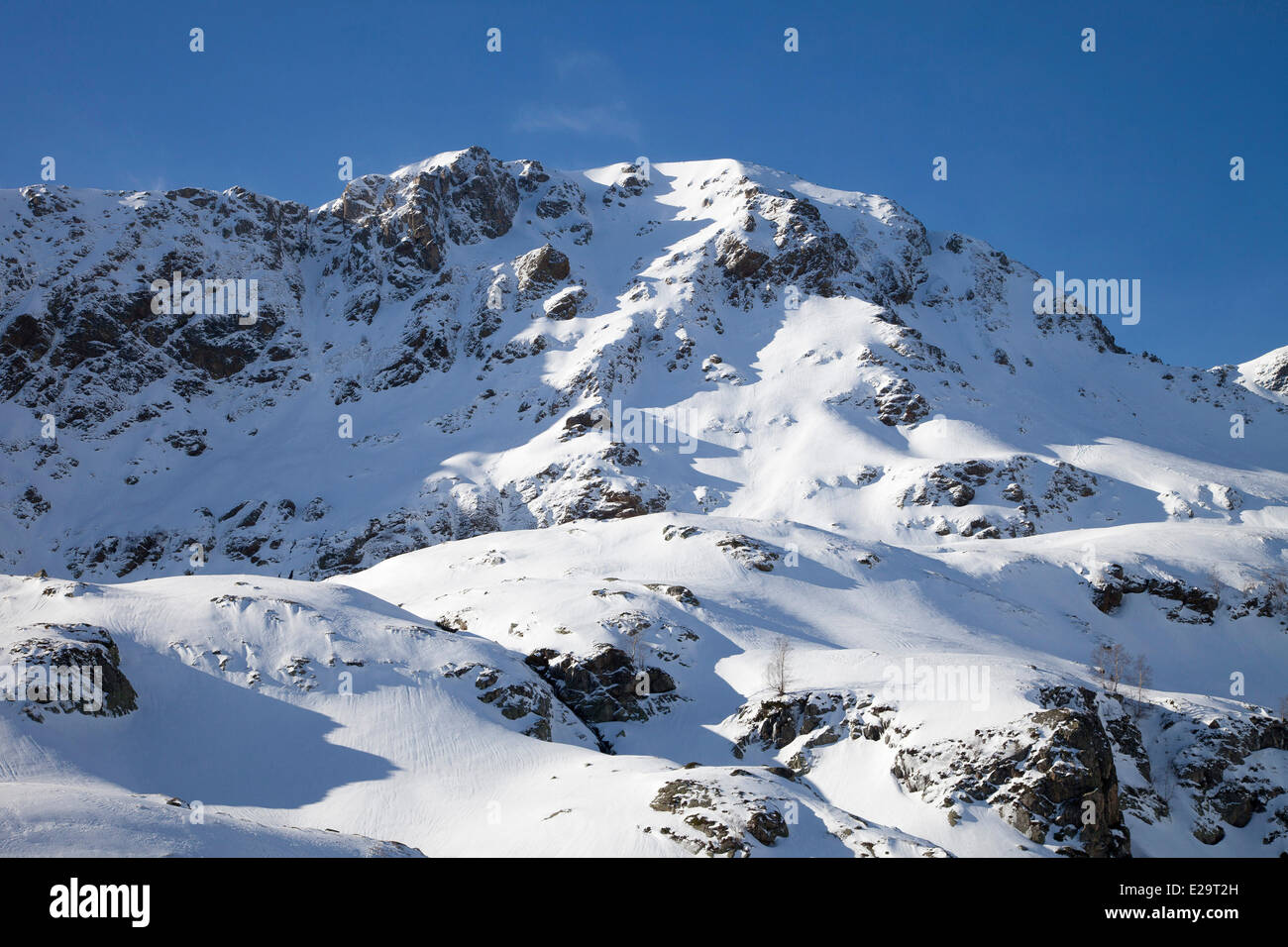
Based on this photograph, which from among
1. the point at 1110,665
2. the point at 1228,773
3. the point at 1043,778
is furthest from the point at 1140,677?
the point at 1043,778

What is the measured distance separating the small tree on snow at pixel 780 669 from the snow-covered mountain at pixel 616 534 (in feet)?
2.03

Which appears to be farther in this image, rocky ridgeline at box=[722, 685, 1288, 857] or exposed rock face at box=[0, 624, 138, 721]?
rocky ridgeline at box=[722, 685, 1288, 857]

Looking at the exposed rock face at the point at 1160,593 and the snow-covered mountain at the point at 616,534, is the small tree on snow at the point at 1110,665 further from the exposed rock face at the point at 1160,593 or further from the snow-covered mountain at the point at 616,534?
the exposed rock face at the point at 1160,593

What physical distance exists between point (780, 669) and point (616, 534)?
33.9 metres

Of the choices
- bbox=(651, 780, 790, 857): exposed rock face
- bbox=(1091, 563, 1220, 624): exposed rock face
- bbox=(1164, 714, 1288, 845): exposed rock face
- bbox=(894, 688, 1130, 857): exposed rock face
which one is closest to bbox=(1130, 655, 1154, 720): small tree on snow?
bbox=(1164, 714, 1288, 845): exposed rock face

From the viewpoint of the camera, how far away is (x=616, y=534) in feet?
285

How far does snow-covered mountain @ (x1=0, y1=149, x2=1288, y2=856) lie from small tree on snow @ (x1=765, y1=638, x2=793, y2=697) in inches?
24.3

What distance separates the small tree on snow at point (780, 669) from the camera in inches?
2183

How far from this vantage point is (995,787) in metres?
42.1

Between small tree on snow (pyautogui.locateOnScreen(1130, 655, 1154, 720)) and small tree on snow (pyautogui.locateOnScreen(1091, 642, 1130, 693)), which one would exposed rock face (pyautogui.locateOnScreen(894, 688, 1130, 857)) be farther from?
small tree on snow (pyautogui.locateOnScreen(1091, 642, 1130, 693))

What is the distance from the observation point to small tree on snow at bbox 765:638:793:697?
182 ft

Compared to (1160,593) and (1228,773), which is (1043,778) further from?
(1160,593)

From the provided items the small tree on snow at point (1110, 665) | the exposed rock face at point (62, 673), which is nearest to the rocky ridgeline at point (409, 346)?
the small tree on snow at point (1110, 665)
